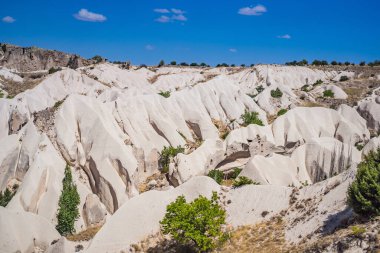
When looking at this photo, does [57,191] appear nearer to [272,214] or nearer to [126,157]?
[126,157]

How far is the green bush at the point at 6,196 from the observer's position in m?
33.3

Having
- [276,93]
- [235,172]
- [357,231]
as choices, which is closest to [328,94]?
[276,93]

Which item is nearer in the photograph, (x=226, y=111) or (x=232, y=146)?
(x=232, y=146)

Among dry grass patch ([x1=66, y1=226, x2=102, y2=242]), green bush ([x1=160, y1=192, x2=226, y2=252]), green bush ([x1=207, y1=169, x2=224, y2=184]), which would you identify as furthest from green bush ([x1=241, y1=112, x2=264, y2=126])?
green bush ([x1=160, y1=192, x2=226, y2=252])

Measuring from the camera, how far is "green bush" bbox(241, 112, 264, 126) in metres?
58.0

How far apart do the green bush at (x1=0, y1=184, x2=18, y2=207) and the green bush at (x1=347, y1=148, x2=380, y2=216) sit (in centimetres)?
2769

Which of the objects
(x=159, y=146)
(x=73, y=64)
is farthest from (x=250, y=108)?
(x=73, y=64)

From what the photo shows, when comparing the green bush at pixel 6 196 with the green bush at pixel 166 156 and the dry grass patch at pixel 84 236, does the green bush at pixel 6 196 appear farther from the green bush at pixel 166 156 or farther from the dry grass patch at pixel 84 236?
the green bush at pixel 166 156

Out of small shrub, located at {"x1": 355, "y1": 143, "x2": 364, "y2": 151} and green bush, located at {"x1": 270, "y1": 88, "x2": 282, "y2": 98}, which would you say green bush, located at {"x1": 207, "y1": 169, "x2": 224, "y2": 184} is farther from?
green bush, located at {"x1": 270, "y1": 88, "x2": 282, "y2": 98}

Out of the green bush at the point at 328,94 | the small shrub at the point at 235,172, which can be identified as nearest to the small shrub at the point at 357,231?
the small shrub at the point at 235,172

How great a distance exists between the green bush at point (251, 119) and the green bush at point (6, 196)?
113 feet

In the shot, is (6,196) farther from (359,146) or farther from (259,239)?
(359,146)

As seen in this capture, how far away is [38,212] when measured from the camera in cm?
3275

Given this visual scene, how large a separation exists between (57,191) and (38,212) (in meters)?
2.25
